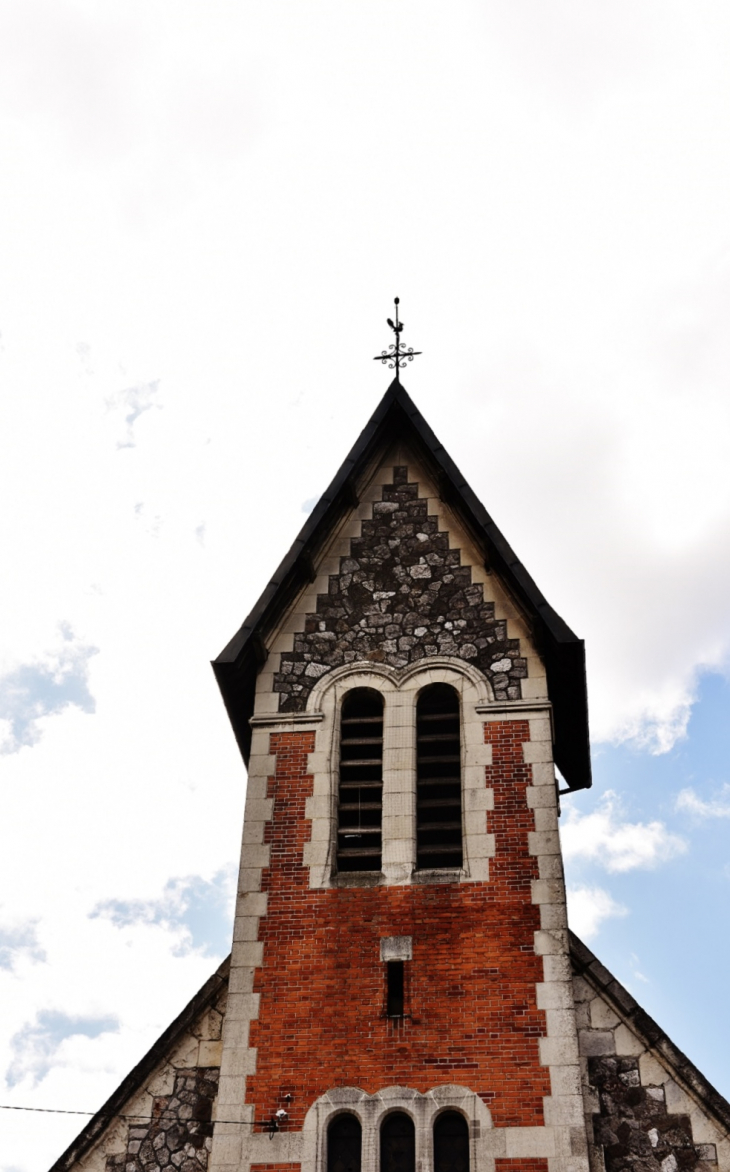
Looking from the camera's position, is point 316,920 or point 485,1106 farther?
point 316,920

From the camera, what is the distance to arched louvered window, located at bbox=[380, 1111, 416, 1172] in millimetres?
14070

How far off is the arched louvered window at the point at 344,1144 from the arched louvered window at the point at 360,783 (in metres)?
2.89

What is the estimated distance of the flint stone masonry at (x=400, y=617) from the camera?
17719mm

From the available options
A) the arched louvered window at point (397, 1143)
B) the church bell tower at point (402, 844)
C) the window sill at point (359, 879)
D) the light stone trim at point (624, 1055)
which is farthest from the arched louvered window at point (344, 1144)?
the window sill at point (359, 879)

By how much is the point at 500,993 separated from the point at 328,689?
4488 millimetres

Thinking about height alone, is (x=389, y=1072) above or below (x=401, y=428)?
below

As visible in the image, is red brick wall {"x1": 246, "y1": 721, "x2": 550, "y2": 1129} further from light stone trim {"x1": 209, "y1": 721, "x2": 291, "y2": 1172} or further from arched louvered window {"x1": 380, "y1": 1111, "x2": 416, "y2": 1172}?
arched louvered window {"x1": 380, "y1": 1111, "x2": 416, "y2": 1172}

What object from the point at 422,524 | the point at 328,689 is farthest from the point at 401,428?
the point at 328,689

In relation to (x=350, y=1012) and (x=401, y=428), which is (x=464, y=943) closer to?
(x=350, y=1012)

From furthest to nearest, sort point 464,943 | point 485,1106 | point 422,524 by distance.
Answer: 1. point 422,524
2. point 464,943
3. point 485,1106

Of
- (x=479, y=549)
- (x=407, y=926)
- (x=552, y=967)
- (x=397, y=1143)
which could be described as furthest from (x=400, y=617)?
(x=397, y=1143)

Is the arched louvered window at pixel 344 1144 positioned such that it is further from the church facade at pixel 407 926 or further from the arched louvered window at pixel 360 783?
the arched louvered window at pixel 360 783

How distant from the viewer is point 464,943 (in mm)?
15289

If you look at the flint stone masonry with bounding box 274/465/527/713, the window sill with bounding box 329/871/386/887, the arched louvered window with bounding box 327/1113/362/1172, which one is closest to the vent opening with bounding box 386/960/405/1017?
the window sill with bounding box 329/871/386/887
